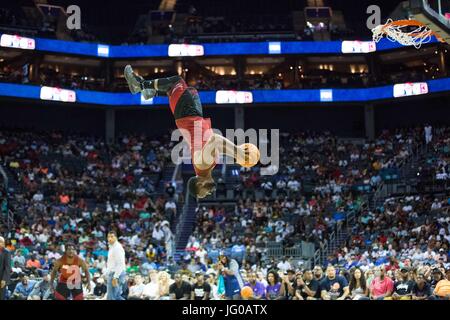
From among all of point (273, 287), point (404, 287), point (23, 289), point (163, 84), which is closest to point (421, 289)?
point (404, 287)

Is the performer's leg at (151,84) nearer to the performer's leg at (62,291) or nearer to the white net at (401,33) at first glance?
the performer's leg at (62,291)

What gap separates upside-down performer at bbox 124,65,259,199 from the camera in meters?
9.42

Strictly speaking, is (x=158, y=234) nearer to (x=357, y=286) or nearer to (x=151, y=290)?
(x=151, y=290)

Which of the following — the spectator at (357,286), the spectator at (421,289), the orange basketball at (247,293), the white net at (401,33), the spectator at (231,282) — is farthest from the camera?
the spectator at (231,282)

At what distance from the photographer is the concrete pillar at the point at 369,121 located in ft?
134

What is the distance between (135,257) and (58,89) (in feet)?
48.9

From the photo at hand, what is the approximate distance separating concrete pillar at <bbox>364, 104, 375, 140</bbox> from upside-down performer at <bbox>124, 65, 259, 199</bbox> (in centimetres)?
3208

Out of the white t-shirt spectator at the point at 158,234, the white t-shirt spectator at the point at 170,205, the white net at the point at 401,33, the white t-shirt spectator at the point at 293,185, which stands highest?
the white net at the point at 401,33

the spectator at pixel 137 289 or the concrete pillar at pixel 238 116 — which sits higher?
the concrete pillar at pixel 238 116

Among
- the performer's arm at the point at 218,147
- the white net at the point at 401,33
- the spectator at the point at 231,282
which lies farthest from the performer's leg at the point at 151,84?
the spectator at the point at 231,282

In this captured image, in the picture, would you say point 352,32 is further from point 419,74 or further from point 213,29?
point 213,29

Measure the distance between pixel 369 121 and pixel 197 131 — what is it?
3273 centimetres

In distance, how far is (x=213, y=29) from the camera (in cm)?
4194

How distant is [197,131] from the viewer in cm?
962
